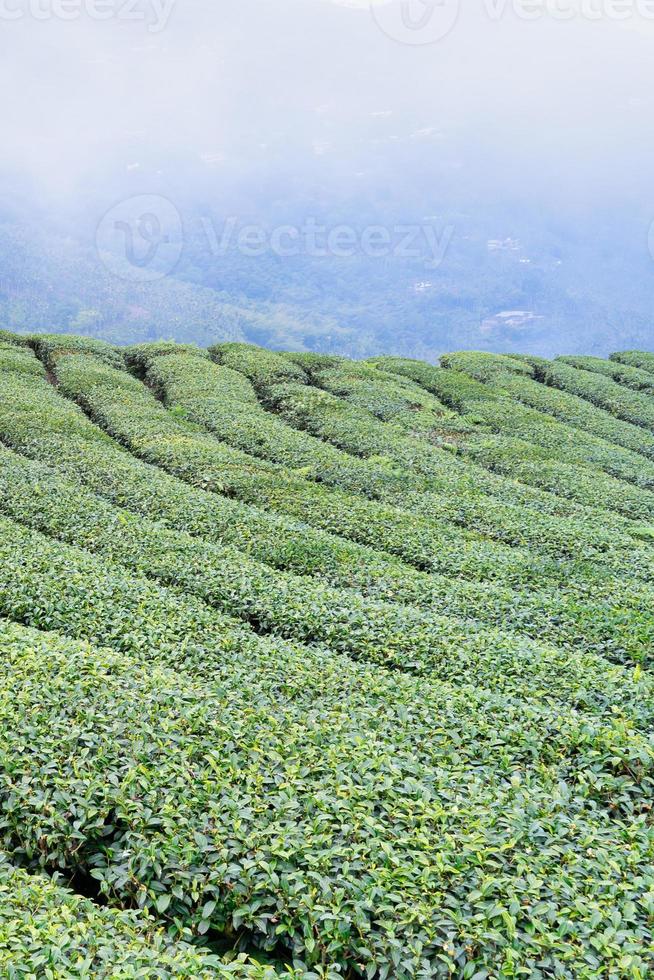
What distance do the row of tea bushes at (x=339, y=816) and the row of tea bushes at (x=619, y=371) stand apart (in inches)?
1339

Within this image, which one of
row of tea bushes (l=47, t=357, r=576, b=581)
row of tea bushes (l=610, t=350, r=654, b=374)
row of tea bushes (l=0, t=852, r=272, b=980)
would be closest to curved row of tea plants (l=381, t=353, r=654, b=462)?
row of tea bushes (l=610, t=350, r=654, b=374)

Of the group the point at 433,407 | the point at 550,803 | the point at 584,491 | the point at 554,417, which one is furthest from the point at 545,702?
the point at 554,417

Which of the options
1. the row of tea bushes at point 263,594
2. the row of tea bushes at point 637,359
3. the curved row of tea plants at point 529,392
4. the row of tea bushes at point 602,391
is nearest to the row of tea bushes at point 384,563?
the row of tea bushes at point 263,594

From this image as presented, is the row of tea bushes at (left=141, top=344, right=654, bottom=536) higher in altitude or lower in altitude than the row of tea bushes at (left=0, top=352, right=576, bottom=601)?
higher

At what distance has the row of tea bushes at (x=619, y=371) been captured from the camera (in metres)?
39.8

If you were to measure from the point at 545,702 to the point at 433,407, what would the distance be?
22731mm

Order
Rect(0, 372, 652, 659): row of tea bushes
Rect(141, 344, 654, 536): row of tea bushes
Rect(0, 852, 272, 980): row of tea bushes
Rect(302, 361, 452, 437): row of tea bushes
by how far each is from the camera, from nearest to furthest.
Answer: Rect(0, 852, 272, 980): row of tea bushes < Rect(0, 372, 652, 659): row of tea bushes < Rect(141, 344, 654, 536): row of tea bushes < Rect(302, 361, 452, 437): row of tea bushes

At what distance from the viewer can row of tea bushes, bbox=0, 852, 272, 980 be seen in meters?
5.74

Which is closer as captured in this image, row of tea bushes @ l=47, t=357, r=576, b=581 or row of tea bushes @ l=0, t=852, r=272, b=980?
row of tea bushes @ l=0, t=852, r=272, b=980

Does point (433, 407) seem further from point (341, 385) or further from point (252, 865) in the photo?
point (252, 865)

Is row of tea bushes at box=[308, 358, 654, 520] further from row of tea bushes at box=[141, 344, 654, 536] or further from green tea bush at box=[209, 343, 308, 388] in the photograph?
green tea bush at box=[209, 343, 308, 388]

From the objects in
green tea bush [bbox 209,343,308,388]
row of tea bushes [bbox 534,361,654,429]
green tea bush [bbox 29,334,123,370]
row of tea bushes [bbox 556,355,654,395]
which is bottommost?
green tea bush [bbox 29,334,123,370]

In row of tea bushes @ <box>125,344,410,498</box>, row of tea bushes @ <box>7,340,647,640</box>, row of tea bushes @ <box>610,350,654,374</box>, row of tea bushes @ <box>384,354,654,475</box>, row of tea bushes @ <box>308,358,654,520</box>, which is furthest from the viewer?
row of tea bushes @ <box>610,350,654,374</box>

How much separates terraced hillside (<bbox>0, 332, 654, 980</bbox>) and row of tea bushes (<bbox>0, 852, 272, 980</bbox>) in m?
0.02
